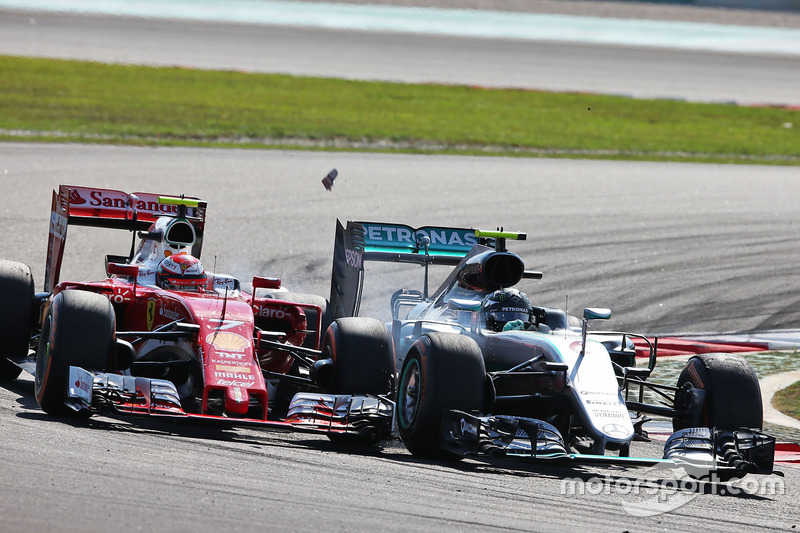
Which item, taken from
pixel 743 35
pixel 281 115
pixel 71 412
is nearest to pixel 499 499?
pixel 71 412

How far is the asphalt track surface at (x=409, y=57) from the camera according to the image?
37.6m

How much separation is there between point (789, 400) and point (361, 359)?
4845 mm

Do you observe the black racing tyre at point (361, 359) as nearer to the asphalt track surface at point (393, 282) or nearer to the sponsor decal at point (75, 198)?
the asphalt track surface at point (393, 282)

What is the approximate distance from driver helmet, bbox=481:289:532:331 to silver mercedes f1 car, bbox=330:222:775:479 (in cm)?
1

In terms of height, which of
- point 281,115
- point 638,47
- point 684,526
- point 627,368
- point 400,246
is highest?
point 638,47

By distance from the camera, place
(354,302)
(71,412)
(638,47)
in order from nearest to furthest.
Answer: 1. (71,412)
2. (354,302)
3. (638,47)

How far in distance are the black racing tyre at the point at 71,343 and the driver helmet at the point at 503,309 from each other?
3.12 m

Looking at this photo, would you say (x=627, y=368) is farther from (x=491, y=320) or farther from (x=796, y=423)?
(x=796, y=423)

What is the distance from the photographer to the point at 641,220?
21359 millimetres

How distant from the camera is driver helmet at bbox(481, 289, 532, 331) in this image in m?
10.2

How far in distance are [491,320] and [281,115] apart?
21091 mm

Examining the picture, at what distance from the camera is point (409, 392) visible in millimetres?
9281

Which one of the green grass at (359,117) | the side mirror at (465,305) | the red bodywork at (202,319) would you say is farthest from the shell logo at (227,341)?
the green grass at (359,117)

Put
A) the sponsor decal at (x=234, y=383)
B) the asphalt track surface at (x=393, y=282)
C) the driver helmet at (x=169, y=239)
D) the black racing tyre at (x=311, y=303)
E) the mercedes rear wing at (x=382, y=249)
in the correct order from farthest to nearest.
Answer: the mercedes rear wing at (x=382, y=249)
the black racing tyre at (x=311, y=303)
the driver helmet at (x=169, y=239)
the sponsor decal at (x=234, y=383)
the asphalt track surface at (x=393, y=282)
